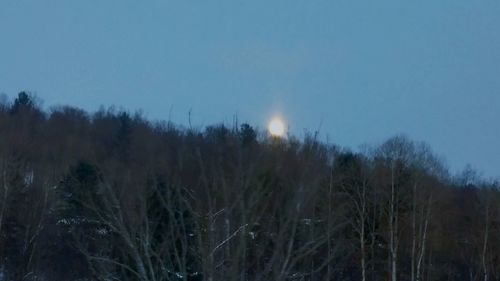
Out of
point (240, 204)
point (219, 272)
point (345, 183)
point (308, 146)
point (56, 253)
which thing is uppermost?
point (345, 183)

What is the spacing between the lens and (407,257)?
51.2 m

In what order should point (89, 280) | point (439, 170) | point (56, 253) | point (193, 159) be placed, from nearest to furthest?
point (193, 159) → point (89, 280) → point (56, 253) → point (439, 170)

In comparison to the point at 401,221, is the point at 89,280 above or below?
below

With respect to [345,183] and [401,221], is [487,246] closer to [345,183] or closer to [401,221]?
[401,221]

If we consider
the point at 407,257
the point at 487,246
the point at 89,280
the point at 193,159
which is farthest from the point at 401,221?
the point at 193,159

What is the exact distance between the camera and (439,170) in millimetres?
57062

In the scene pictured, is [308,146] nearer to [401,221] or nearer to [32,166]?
[401,221]

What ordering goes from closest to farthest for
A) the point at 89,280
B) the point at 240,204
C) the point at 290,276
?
the point at 240,204 → the point at 290,276 → the point at 89,280

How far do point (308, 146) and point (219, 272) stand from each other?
6.42 feet

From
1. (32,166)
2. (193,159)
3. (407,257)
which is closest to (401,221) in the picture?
(407,257)

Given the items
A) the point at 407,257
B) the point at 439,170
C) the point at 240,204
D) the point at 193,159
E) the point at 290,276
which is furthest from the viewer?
the point at 439,170

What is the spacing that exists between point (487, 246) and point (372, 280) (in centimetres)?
781

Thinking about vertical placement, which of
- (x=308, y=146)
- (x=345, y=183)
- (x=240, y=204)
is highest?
(x=345, y=183)

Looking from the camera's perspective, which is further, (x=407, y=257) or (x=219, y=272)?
(x=407, y=257)
